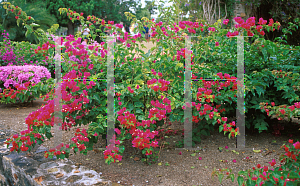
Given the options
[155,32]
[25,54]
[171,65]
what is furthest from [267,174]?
[25,54]

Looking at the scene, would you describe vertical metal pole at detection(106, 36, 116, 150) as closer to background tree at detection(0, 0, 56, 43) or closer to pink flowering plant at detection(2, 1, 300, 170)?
pink flowering plant at detection(2, 1, 300, 170)

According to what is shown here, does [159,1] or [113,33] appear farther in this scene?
[159,1]

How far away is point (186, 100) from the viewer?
231 cm

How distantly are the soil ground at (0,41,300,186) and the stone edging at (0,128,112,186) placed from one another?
0.40 metres

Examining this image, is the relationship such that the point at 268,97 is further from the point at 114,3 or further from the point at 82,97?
the point at 114,3

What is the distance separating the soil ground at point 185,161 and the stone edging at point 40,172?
1.30 feet

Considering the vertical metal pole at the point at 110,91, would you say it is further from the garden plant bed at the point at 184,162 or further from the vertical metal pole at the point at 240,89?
the vertical metal pole at the point at 240,89

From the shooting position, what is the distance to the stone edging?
5.56 feet

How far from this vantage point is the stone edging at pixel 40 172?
5.56 feet

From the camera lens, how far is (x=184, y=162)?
242 centimetres

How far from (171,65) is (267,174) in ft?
4.35

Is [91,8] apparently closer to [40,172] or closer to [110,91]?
[110,91]

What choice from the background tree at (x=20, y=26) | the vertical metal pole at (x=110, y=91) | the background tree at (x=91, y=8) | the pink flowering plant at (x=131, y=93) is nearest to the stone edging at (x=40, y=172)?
the pink flowering plant at (x=131, y=93)

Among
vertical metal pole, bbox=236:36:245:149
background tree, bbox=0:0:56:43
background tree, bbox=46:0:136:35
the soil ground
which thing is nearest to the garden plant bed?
the soil ground
